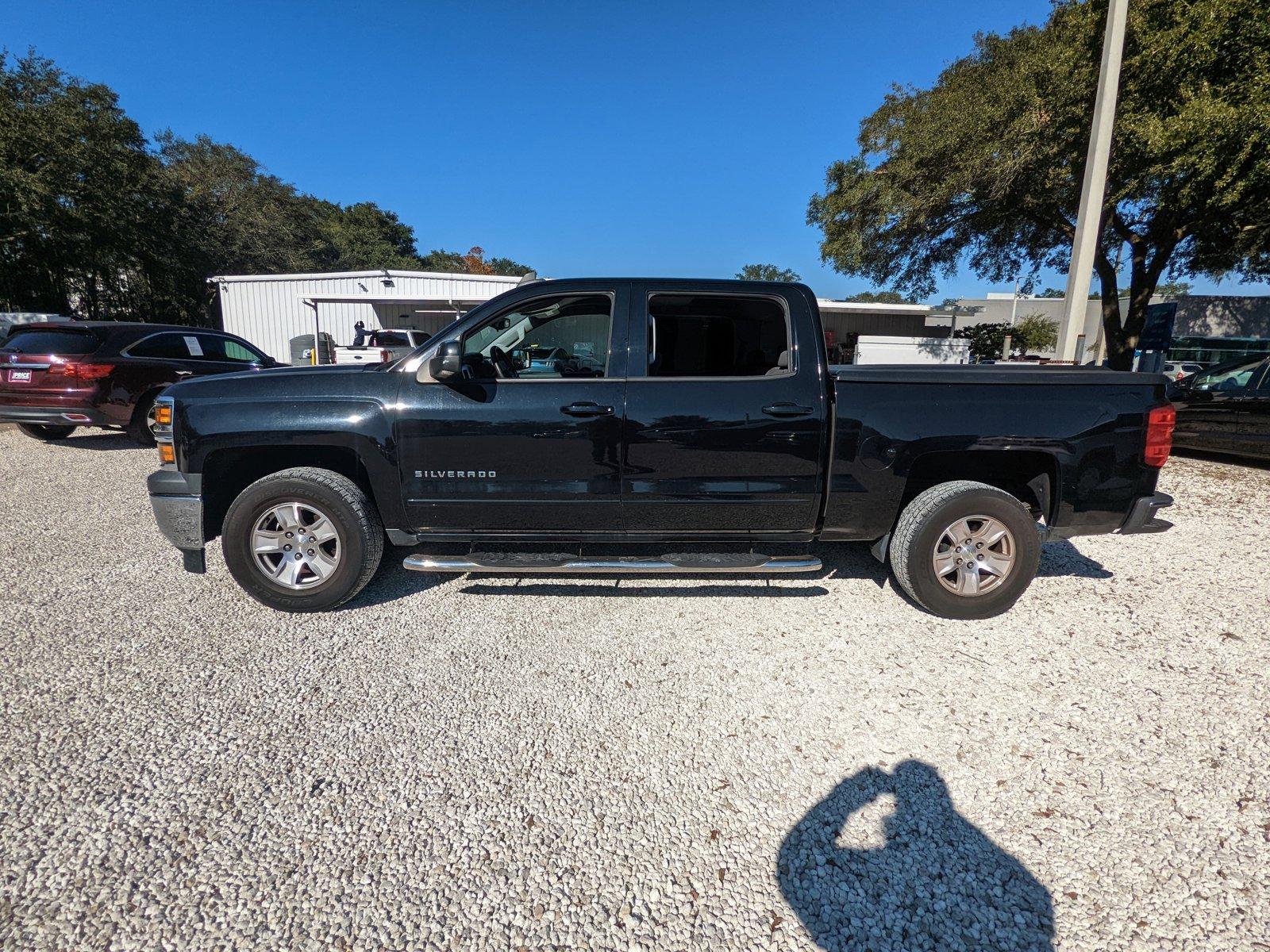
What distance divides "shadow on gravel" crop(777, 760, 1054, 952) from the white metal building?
21.0m

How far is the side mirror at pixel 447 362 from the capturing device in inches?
127

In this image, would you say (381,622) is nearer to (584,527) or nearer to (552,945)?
(584,527)

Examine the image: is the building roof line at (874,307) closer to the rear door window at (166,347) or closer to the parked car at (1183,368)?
the parked car at (1183,368)

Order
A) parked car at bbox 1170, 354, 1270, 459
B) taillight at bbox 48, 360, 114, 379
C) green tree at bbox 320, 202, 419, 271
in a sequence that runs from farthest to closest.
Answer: green tree at bbox 320, 202, 419, 271 → taillight at bbox 48, 360, 114, 379 → parked car at bbox 1170, 354, 1270, 459

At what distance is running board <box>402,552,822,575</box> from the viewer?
11.2 ft

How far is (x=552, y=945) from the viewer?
5.44 ft

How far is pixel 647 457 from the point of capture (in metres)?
3.44

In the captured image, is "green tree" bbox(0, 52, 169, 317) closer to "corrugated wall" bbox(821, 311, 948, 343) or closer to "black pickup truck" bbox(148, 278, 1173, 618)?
"black pickup truck" bbox(148, 278, 1173, 618)

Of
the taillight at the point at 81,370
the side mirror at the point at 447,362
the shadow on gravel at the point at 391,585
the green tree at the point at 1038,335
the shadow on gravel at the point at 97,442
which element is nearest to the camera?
the side mirror at the point at 447,362

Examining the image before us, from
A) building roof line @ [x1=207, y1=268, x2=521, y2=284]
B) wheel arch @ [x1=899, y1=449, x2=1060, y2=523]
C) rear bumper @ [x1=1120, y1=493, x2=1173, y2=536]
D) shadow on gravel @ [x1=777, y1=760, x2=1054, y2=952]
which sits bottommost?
shadow on gravel @ [x1=777, y1=760, x2=1054, y2=952]

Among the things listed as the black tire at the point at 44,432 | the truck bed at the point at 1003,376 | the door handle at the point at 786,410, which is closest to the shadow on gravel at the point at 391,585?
the door handle at the point at 786,410

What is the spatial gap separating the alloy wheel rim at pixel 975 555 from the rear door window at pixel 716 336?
1405 millimetres

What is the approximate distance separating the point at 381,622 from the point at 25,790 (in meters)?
1.54

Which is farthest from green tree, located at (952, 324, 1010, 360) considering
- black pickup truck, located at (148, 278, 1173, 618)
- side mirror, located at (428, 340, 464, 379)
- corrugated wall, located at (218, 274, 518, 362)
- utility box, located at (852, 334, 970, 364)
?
side mirror, located at (428, 340, 464, 379)
